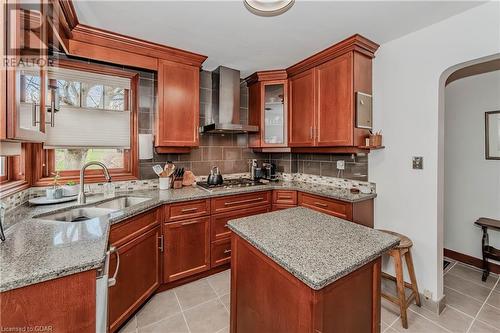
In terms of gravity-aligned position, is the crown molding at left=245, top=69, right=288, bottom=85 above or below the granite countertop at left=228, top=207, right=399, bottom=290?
above

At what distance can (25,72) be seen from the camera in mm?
1025

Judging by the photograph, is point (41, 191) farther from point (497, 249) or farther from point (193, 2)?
point (497, 249)

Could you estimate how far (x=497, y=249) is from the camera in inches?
94.4

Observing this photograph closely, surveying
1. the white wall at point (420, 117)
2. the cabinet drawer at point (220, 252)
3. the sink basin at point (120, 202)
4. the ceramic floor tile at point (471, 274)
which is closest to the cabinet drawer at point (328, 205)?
the white wall at point (420, 117)

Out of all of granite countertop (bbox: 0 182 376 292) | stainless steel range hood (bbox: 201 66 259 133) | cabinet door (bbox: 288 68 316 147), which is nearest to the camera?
granite countertop (bbox: 0 182 376 292)

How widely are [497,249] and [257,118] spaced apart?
3046mm

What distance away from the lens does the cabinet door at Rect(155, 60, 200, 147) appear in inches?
92.7

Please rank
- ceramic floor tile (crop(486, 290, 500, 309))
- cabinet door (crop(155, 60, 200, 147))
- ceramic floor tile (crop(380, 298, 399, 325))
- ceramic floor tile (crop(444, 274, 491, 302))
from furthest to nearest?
cabinet door (crop(155, 60, 200, 147)), ceramic floor tile (crop(444, 274, 491, 302)), ceramic floor tile (crop(486, 290, 500, 309)), ceramic floor tile (crop(380, 298, 399, 325))

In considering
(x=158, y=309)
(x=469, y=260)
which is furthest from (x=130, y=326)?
(x=469, y=260)

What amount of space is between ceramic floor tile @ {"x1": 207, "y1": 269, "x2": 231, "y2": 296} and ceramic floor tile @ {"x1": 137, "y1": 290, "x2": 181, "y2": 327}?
0.38 m

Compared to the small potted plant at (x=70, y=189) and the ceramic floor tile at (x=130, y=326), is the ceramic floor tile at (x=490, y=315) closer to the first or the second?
the ceramic floor tile at (x=130, y=326)

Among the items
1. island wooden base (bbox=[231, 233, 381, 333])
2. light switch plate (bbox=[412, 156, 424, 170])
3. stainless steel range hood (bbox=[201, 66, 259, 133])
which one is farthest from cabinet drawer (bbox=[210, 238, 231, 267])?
light switch plate (bbox=[412, 156, 424, 170])

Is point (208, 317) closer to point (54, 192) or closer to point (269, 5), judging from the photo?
point (54, 192)

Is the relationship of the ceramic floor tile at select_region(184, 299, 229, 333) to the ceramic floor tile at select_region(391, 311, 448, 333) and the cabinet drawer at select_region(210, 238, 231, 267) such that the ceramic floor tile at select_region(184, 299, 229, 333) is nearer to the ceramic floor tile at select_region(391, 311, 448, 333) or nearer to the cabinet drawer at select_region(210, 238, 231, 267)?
the cabinet drawer at select_region(210, 238, 231, 267)
